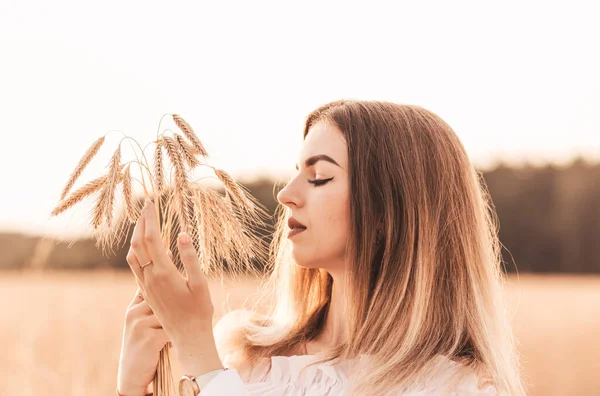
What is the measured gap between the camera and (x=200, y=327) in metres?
1.90

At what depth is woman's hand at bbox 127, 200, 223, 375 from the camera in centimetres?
183

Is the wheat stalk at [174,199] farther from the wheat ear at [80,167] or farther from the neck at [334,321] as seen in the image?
the neck at [334,321]

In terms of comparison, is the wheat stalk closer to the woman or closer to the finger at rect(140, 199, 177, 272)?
the finger at rect(140, 199, 177, 272)

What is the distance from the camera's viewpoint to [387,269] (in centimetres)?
230

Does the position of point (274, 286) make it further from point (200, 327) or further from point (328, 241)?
point (200, 327)

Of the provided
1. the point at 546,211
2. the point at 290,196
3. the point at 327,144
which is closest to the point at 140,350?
the point at 290,196

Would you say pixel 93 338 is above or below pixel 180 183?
below

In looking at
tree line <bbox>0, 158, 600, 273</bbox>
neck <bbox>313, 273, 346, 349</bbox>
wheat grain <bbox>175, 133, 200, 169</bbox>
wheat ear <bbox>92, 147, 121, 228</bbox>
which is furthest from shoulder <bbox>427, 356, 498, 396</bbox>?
tree line <bbox>0, 158, 600, 273</bbox>

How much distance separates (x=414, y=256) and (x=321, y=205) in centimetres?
35

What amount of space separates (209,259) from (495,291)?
0.96m

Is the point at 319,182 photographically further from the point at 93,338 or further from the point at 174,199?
the point at 93,338

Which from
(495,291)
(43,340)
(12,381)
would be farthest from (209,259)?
(43,340)

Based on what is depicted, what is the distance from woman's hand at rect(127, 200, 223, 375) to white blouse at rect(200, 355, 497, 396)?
80mm

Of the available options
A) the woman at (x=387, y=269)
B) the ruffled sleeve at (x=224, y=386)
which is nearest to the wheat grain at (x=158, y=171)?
the woman at (x=387, y=269)
